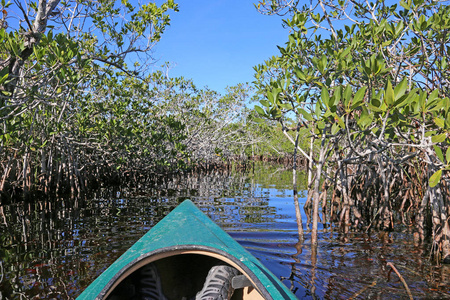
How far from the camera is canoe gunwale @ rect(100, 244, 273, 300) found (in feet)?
5.57

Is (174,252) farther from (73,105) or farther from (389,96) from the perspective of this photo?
(73,105)

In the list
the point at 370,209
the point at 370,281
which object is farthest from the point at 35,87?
the point at 370,209

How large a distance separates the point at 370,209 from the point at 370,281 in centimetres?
286

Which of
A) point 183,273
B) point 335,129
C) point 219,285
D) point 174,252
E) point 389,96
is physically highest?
point 389,96

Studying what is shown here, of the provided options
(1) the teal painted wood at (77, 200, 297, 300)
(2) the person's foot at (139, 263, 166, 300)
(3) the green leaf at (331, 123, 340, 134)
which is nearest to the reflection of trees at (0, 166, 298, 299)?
(2) the person's foot at (139, 263, 166, 300)

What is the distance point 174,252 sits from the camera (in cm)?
198

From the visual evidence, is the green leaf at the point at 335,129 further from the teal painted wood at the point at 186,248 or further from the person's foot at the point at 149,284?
the person's foot at the point at 149,284

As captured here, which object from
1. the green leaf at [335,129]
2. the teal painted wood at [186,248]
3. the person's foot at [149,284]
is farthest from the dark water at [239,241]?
the green leaf at [335,129]

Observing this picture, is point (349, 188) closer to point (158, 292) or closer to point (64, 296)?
point (158, 292)

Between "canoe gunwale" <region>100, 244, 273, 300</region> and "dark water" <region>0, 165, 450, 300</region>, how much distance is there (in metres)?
1.25

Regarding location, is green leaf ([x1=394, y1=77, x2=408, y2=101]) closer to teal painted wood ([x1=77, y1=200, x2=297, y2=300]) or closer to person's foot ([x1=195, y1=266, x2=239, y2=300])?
teal painted wood ([x1=77, y1=200, x2=297, y2=300])

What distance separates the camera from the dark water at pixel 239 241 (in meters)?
2.92

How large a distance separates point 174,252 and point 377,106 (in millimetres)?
1853

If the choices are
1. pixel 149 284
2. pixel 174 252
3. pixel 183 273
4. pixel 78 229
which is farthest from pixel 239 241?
pixel 174 252
